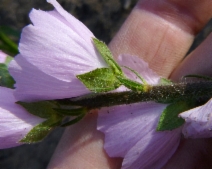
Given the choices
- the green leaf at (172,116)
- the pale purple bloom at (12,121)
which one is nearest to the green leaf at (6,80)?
the pale purple bloom at (12,121)

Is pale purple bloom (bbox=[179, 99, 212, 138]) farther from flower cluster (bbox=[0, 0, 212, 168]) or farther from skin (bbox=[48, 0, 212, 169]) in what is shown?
skin (bbox=[48, 0, 212, 169])

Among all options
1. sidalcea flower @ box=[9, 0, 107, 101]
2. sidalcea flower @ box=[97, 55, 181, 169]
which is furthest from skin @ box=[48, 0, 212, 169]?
sidalcea flower @ box=[9, 0, 107, 101]

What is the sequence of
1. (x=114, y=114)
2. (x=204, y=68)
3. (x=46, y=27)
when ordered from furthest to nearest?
(x=204, y=68)
(x=114, y=114)
(x=46, y=27)

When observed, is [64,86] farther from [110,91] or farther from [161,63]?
[161,63]

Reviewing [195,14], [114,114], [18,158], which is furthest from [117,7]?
[114,114]

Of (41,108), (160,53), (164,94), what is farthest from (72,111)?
(160,53)

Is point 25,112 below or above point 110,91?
below
